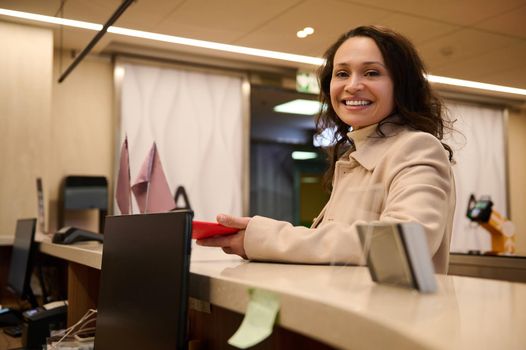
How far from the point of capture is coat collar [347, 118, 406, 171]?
1.33 metres

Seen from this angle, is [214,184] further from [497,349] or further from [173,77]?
[497,349]

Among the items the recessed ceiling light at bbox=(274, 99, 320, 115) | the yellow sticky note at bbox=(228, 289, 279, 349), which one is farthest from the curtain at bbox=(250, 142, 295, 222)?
the yellow sticky note at bbox=(228, 289, 279, 349)

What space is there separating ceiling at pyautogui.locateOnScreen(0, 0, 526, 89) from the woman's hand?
11.7 feet

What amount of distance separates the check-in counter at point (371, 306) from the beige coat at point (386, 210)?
2.1 inches

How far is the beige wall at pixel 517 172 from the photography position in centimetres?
800

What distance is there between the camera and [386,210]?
112cm

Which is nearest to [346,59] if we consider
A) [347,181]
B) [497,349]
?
[347,181]

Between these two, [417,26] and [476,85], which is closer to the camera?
[417,26]

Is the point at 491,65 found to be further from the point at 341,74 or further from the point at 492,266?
the point at 341,74

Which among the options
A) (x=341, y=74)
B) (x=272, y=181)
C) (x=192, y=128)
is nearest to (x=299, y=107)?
(x=192, y=128)

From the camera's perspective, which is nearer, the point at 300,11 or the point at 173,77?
the point at 300,11

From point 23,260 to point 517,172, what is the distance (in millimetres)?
6995

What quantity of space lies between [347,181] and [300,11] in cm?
359

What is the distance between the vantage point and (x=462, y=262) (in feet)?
14.5
